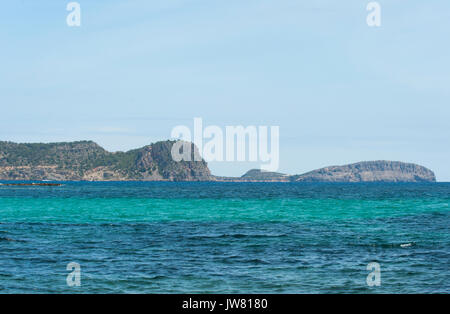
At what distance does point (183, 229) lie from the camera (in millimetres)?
47188

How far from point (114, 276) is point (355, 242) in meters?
19.8

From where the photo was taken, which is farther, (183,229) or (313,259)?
(183,229)

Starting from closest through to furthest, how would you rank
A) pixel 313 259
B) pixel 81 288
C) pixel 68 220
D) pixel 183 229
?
pixel 81 288
pixel 313 259
pixel 183 229
pixel 68 220

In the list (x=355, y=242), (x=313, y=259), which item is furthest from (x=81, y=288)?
(x=355, y=242)

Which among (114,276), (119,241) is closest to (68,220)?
(119,241)

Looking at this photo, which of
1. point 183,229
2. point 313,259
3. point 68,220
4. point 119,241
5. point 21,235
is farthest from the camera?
point 68,220

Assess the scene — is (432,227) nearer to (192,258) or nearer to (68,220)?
(192,258)

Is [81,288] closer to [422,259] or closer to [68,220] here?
[422,259]

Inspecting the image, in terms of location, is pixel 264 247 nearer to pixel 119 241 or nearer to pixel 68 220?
pixel 119 241

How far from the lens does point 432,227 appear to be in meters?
48.8

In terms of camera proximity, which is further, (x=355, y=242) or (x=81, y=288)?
(x=355, y=242)
